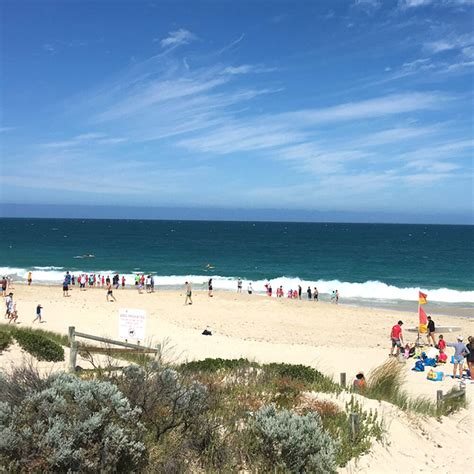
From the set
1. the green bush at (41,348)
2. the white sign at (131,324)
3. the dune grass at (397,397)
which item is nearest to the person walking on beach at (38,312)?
the green bush at (41,348)

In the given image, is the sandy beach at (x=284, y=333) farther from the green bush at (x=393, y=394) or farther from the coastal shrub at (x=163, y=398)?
the coastal shrub at (x=163, y=398)

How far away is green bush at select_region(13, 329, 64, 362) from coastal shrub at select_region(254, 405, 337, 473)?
772 cm

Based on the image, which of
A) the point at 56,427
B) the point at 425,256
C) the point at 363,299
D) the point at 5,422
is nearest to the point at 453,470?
the point at 56,427

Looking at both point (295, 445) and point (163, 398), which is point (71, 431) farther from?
point (295, 445)

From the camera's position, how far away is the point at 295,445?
558 cm

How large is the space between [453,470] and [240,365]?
4741mm

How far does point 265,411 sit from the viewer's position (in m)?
6.10

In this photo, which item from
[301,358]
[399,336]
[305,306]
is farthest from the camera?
[305,306]

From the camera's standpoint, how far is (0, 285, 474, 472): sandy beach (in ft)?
25.4

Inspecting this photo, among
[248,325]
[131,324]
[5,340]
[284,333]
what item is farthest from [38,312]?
[284,333]

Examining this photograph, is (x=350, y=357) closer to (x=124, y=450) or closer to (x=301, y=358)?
(x=301, y=358)

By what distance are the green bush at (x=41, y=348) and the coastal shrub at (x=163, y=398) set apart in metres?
6.35

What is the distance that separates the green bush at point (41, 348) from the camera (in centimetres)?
1187

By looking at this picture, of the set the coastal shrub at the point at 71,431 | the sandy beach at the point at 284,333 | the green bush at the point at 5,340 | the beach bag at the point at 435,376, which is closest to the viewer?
the coastal shrub at the point at 71,431
